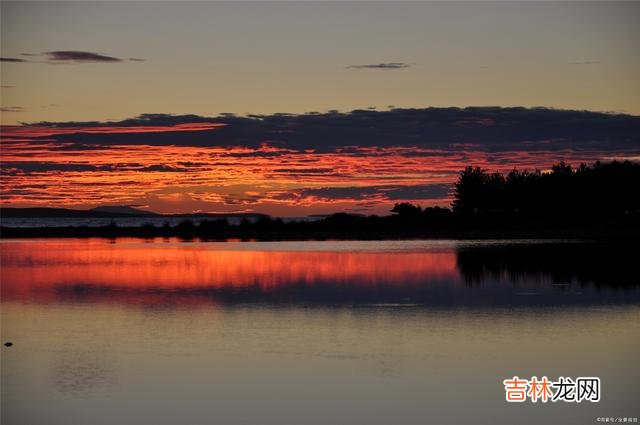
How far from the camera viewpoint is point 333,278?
140ft

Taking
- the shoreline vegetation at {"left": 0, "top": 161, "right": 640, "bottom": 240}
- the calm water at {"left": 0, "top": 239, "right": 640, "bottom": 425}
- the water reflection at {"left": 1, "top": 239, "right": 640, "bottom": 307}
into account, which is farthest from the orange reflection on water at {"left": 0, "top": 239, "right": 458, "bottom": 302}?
the shoreline vegetation at {"left": 0, "top": 161, "right": 640, "bottom": 240}

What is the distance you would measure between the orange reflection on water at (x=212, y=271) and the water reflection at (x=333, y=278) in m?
0.05

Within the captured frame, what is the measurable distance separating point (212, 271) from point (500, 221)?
77.4 m

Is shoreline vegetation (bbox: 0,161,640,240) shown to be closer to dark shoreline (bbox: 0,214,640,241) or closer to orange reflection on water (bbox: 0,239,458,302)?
dark shoreline (bbox: 0,214,640,241)

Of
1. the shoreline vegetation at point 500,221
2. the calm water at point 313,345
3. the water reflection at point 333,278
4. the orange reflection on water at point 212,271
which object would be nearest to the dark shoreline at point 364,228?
the shoreline vegetation at point 500,221

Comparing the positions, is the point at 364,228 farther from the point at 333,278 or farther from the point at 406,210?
the point at 333,278

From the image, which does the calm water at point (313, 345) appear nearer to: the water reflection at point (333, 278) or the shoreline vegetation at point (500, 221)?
the water reflection at point (333, 278)

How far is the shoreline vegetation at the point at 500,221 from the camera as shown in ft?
358

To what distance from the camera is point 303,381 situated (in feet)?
67.3

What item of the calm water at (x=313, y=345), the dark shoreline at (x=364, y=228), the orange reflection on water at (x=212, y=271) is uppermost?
the calm water at (x=313, y=345)

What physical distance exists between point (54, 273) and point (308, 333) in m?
24.9

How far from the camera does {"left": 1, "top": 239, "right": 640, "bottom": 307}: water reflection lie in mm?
34812

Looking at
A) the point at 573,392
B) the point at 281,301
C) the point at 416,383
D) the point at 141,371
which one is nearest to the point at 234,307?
the point at 281,301

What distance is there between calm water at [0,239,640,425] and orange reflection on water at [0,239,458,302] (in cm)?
28
